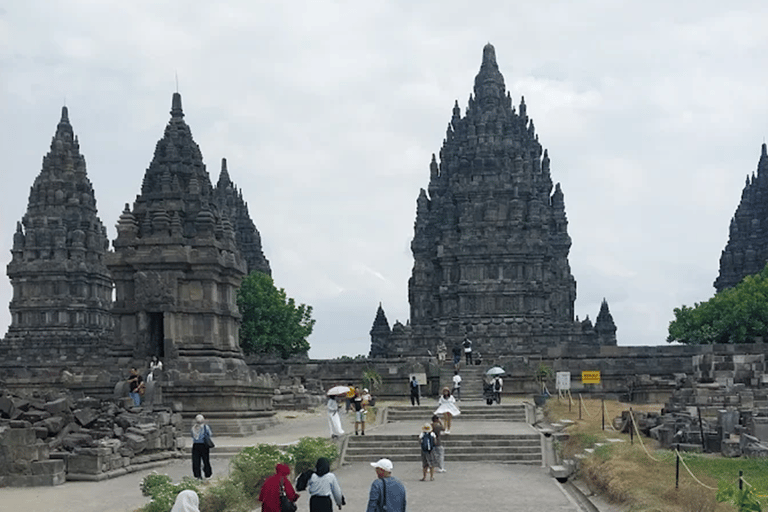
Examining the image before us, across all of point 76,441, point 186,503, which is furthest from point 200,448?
point 186,503

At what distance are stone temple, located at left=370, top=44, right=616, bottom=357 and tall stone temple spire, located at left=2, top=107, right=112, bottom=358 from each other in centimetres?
2215

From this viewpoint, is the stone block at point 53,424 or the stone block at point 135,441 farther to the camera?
the stone block at point 135,441

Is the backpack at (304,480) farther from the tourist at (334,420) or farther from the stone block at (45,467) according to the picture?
the tourist at (334,420)

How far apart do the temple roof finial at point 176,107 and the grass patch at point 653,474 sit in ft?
75.3

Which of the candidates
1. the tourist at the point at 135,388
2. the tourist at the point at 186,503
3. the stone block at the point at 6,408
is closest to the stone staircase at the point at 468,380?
the tourist at the point at 135,388

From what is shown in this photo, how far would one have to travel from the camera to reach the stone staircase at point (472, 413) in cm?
3294

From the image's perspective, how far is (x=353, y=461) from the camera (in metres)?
24.4

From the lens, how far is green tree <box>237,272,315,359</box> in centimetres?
7119

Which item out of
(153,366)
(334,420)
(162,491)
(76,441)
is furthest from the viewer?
(153,366)

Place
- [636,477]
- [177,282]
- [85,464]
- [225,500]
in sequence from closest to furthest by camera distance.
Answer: [225,500]
[636,477]
[85,464]
[177,282]

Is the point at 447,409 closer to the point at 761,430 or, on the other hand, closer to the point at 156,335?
the point at 761,430

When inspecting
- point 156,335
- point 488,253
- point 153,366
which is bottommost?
point 153,366

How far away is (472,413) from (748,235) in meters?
62.4

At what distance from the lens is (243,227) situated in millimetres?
90250
